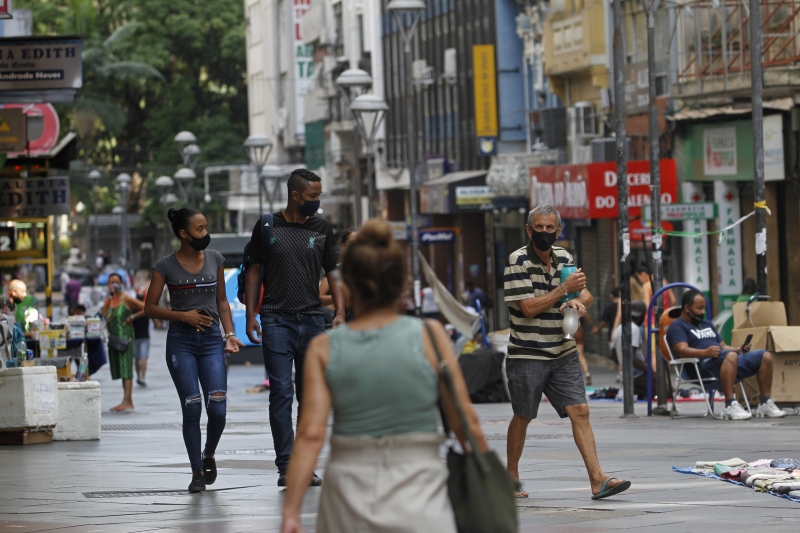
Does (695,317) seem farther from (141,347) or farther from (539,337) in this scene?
(141,347)

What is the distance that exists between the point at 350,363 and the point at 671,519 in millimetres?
3936

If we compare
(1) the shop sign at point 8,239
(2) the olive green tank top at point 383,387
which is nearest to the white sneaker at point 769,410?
(2) the olive green tank top at point 383,387

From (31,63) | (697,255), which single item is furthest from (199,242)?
(697,255)

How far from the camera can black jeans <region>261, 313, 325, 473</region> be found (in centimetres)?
950

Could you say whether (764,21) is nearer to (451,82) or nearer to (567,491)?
(567,491)

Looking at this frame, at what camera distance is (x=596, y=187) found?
28.1 meters

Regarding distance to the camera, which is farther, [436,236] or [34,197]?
[436,236]

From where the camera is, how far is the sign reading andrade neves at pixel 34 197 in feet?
74.7

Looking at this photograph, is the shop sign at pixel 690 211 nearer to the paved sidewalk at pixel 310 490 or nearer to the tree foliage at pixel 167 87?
the paved sidewalk at pixel 310 490

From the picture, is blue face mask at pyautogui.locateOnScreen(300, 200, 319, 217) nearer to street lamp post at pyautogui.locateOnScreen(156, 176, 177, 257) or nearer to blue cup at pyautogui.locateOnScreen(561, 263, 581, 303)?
blue cup at pyautogui.locateOnScreen(561, 263, 581, 303)

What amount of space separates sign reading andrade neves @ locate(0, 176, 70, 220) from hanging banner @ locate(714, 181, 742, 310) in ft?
37.3

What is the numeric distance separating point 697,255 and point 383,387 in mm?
24512

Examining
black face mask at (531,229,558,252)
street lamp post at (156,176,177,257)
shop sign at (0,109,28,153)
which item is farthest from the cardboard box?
street lamp post at (156,176,177,257)

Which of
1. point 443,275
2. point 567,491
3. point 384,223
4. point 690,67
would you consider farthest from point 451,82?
point 384,223
